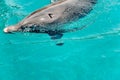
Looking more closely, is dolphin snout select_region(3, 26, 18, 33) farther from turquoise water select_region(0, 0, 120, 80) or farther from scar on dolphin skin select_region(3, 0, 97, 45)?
turquoise water select_region(0, 0, 120, 80)

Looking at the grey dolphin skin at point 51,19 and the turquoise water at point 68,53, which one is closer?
the turquoise water at point 68,53

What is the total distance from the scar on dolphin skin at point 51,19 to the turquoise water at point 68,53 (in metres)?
0.15

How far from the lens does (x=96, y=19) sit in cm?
766

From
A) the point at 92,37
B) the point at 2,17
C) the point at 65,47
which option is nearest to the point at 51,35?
the point at 65,47

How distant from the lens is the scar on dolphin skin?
22.4ft

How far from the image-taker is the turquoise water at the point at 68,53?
6320 mm

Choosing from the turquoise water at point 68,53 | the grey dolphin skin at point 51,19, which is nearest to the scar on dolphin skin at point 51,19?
the grey dolphin skin at point 51,19

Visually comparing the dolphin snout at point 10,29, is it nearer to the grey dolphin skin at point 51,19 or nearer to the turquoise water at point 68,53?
the grey dolphin skin at point 51,19

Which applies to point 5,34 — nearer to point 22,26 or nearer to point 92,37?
point 22,26

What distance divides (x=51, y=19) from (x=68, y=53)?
2.43 feet

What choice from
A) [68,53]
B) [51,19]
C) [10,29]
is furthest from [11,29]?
[68,53]

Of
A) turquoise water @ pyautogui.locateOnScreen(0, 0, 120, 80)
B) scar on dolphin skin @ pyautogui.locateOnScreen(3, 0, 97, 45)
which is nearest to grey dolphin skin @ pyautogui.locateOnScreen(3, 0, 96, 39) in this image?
scar on dolphin skin @ pyautogui.locateOnScreen(3, 0, 97, 45)

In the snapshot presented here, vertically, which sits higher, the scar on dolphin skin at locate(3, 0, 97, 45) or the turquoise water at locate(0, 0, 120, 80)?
the scar on dolphin skin at locate(3, 0, 97, 45)

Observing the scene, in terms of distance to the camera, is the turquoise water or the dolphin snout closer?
the turquoise water
